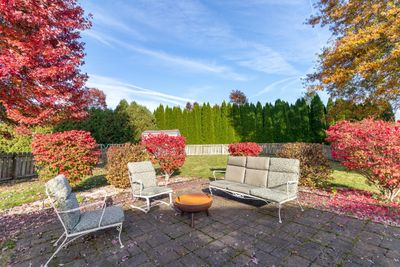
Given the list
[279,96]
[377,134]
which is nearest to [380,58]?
[377,134]

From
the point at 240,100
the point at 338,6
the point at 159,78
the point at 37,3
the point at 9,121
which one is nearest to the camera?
A: the point at 37,3

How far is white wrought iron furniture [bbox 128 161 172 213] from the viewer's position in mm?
4543

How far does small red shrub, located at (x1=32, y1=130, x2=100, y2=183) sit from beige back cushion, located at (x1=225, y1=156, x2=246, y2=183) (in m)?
4.40

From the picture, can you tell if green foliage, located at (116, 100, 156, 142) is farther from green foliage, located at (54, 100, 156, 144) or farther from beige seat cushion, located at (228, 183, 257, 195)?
beige seat cushion, located at (228, 183, 257, 195)

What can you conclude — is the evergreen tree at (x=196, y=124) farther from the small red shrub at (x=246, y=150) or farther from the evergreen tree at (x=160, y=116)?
the small red shrub at (x=246, y=150)

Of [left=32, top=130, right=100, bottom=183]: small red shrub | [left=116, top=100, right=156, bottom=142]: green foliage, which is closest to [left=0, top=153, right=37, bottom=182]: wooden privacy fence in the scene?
[left=32, top=130, right=100, bottom=183]: small red shrub

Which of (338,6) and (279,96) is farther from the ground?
(338,6)

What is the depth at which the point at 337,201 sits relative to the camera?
16.4ft

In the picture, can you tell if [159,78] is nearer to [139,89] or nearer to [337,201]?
[139,89]

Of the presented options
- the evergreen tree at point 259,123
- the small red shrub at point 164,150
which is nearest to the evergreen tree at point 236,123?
the evergreen tree at point 259,123

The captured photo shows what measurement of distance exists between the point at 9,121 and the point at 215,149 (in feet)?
55.5

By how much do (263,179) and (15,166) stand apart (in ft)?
35.0

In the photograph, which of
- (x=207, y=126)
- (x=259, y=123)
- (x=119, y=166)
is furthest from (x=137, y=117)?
(x=119, y=166)

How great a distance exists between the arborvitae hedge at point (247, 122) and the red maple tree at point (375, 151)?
48.4 feet
